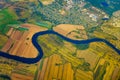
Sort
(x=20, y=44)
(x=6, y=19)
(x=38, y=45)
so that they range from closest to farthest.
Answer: (x=20, y=44)
(x=38, y=45)
(x=6, y=19)

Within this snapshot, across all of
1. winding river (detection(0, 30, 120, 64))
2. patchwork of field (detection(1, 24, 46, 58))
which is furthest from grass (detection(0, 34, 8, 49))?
winding river (detection(0, 30, 120, 64))

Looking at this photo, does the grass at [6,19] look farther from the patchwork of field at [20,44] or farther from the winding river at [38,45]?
the winding river at [38,45]

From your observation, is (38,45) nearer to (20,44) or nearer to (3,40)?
(20,44)

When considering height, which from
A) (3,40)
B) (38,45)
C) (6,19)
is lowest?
(38,45)

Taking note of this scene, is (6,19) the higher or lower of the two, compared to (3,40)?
higher

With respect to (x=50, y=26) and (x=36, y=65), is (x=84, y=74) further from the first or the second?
(x=50, y=26)

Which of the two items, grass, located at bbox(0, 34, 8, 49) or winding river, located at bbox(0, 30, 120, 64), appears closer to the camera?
winding river, located at bbox(0, 30, 120, 64)

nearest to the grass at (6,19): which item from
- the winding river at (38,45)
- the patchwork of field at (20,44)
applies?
the patchwork of field at (20,44)

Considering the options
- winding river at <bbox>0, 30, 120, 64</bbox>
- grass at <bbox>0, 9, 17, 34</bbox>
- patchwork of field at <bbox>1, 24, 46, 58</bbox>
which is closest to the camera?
winding river at <bbox>0, 30, 120, 64</bbox>

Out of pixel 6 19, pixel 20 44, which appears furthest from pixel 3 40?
pixel 6 19

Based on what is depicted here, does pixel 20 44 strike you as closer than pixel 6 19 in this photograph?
Yes

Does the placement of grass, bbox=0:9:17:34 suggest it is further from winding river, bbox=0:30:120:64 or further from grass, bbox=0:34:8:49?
winding river, bbox=0:30:120:64
